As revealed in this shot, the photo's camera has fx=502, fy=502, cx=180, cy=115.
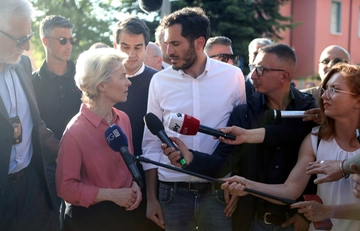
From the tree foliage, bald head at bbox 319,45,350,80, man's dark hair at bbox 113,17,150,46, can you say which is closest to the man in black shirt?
man's dark hair at bbox 113,17,150,46

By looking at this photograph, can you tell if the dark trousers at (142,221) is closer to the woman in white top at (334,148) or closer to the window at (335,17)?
the woman in white top at (334,148)

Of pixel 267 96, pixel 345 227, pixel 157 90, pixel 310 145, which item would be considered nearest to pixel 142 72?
pixel 157 90

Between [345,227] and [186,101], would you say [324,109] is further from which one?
[186,101]

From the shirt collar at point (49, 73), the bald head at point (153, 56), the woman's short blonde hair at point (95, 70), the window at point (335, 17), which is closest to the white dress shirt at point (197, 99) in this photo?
the woman's short blonde hair at point (95, 70)

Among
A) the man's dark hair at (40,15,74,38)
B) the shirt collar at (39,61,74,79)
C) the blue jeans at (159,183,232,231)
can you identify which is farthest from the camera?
the man's dark hair at (40,15,74,38)

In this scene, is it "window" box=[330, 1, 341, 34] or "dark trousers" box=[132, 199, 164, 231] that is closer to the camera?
"dark trousers" box=[132, 199, 164, 231]

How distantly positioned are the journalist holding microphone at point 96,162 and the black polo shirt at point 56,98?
69.3 inches

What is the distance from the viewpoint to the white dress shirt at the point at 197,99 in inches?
163

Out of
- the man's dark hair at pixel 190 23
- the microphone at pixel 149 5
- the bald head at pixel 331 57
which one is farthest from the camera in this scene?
the microphone at pixel 149 5

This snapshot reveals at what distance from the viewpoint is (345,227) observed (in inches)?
142

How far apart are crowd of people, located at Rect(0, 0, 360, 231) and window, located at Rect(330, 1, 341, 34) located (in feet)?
95.1

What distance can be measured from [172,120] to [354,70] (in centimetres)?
136

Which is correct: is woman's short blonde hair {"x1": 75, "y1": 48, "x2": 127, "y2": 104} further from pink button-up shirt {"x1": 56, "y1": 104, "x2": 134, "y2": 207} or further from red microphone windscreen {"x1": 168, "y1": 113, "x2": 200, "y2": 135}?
red microphone windscreen {"x1": 168, "y1": 113, "x2": 200, "y2": 135}

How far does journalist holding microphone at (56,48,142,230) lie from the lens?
12.3 ft
